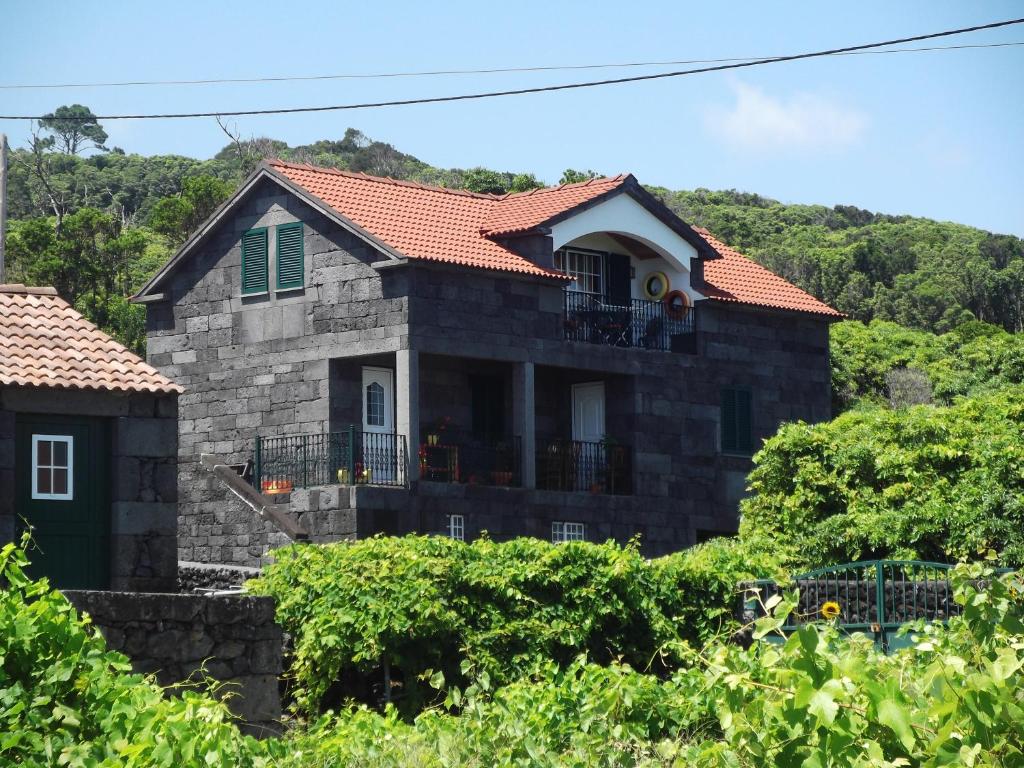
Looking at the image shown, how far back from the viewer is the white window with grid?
1227 inches

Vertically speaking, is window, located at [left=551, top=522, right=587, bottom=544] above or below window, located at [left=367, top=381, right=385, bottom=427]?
below

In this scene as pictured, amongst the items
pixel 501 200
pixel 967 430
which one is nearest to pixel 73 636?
pixel 967 430

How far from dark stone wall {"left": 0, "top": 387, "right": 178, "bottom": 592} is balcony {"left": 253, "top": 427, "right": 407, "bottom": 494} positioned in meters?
6.19

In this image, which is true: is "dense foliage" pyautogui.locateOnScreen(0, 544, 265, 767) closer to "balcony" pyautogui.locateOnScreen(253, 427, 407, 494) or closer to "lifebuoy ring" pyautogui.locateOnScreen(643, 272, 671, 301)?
"balcony" pyautogui.locateOnScreen(253, 427, 407, 494)

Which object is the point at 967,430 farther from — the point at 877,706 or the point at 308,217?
the point at 877,706

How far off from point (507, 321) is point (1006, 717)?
21516mm

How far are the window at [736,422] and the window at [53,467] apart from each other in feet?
50.1

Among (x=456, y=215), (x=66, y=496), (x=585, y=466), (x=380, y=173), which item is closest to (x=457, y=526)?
(x=585, y=466)

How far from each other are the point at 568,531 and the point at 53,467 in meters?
11.5

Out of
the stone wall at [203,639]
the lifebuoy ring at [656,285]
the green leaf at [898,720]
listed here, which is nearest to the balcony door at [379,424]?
the lifebuoy ring at [656,285]

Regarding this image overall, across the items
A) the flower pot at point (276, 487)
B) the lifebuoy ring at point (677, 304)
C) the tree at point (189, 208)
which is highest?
the tree at point (189, 208)

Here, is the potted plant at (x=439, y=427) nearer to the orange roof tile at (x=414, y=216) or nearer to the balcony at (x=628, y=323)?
the balcony at (x=628, y=323)

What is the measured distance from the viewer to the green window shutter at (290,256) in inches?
1123

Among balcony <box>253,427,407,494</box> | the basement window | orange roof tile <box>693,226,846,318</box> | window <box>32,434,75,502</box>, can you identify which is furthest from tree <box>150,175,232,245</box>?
window <box>32,434,75,502</box>
